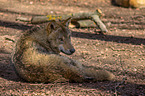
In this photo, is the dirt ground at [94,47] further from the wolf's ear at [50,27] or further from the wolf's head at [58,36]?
the wolf's ear at [50,27]

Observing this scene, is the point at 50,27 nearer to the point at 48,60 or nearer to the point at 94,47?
the point at 48,60

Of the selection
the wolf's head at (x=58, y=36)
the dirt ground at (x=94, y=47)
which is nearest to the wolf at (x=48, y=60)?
the wolf's head at (x=58, y=36)

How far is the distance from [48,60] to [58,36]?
970 millimetres

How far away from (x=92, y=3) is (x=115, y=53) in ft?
28.2

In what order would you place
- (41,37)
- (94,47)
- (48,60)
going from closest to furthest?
(48,60)
(41,37)
(94,47)

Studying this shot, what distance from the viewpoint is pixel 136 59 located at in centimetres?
646

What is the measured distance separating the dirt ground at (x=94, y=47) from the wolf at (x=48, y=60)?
148 millimetres

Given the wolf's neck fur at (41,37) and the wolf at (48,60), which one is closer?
the wolf at (48,60)

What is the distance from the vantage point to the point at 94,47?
7680 millimetres

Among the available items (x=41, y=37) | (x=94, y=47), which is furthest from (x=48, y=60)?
(x=94, y=47)

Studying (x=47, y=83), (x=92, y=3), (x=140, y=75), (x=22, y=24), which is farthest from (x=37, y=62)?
(x=92, y=3)

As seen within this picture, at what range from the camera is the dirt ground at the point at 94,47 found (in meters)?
4.05

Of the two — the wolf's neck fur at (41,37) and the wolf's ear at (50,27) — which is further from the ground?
the wolf's ear at (50,27)

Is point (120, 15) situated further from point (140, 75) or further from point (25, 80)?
point (25, 80)
